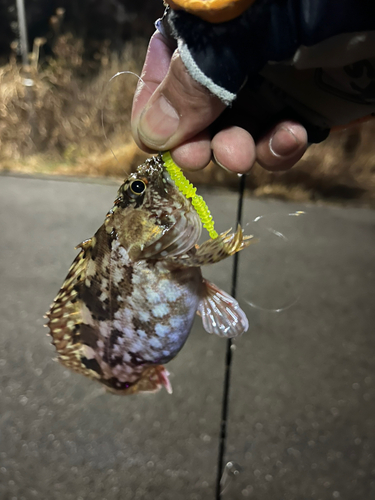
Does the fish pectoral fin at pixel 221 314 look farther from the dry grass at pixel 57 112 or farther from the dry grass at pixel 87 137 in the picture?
the dry grass at pixel 57 112

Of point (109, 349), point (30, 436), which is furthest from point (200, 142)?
point (30, 436)

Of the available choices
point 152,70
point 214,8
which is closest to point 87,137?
point 152,70

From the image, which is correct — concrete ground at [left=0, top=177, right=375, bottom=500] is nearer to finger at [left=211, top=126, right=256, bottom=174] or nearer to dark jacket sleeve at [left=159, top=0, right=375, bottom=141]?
finger at [left=211, top=126, right=256, bottom=174]

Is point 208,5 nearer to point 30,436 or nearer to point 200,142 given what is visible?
point 200,142

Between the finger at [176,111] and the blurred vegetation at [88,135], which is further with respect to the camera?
the blurred vegetation at [88,135]

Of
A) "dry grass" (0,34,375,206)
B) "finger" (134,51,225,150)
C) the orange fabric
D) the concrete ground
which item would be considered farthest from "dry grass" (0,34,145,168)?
the orange fabric

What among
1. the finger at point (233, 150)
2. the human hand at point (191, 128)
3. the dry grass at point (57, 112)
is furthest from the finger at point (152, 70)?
the dry grass at point (57, 112)
